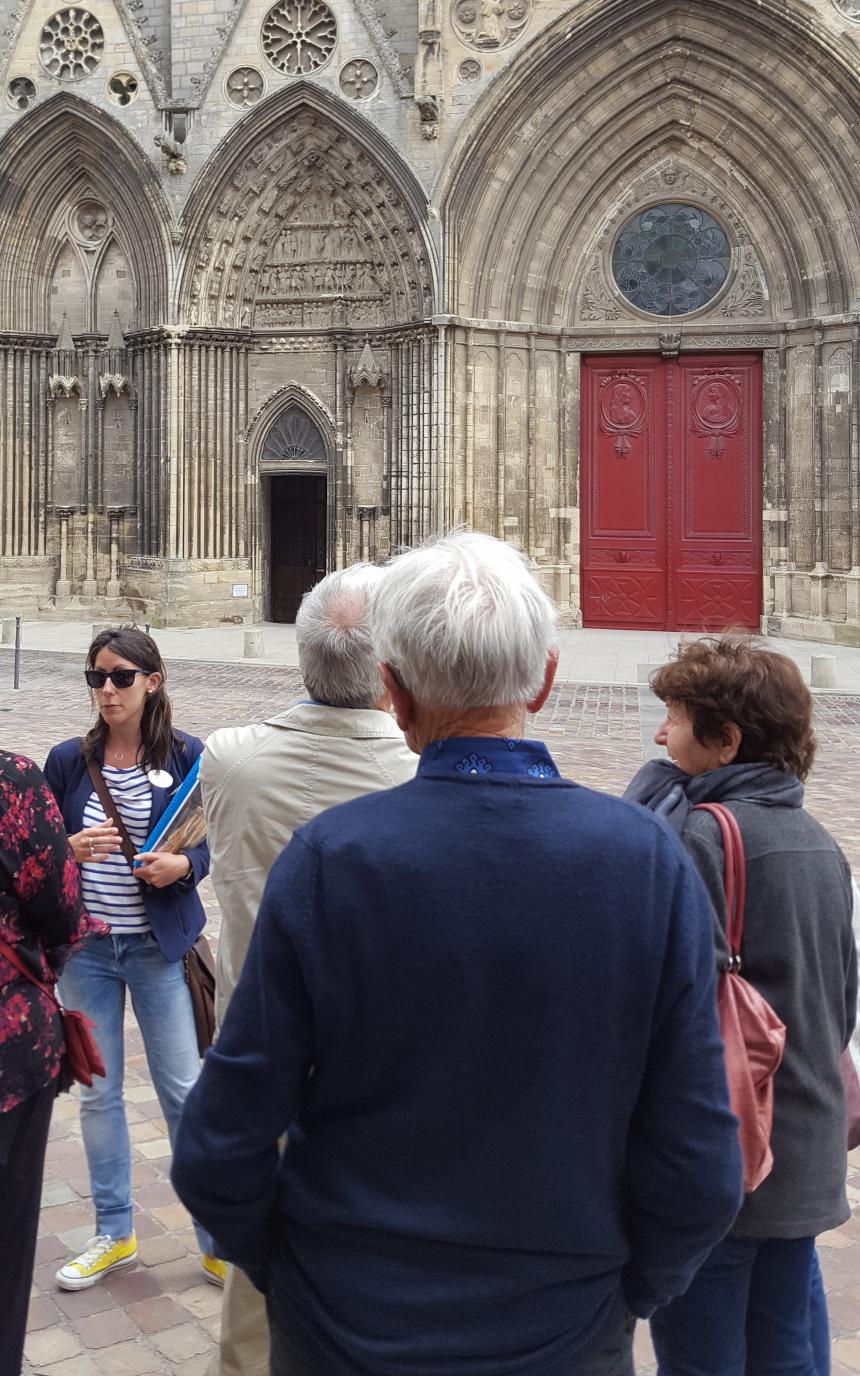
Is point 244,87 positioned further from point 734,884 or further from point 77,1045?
point 734,884

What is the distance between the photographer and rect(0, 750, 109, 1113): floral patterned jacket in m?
2.60

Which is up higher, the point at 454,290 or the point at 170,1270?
the point at 454,290

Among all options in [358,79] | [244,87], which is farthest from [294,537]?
[358,79]

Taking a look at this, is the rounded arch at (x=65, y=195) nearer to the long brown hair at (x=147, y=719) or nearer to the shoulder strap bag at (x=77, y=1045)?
the long brown hair at (x=147, y=719)

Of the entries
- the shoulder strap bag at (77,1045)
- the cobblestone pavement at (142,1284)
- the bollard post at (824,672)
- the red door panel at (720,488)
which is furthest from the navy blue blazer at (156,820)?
the red door panel at (720,488)

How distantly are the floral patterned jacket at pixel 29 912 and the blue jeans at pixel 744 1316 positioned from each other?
126 centimetres

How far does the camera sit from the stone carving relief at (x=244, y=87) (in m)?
20.3

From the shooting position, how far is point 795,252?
19.7 meters

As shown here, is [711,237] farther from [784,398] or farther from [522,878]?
[522,878]

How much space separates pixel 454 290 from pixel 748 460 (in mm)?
5104

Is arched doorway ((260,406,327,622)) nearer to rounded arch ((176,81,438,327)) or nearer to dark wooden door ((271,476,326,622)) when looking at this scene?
dark wooden door ((271,476,326,622))

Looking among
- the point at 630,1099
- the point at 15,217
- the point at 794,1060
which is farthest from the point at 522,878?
the point at 15,217

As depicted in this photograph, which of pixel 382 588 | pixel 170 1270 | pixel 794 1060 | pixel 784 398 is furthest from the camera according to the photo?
pixel 784 398

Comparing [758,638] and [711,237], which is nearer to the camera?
[758,638]
